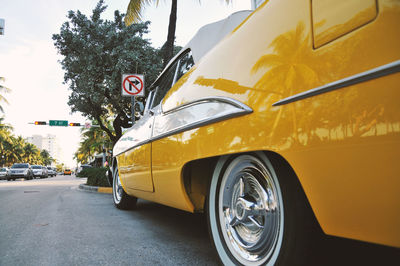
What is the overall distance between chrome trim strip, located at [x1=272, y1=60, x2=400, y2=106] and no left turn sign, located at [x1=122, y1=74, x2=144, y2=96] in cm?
599

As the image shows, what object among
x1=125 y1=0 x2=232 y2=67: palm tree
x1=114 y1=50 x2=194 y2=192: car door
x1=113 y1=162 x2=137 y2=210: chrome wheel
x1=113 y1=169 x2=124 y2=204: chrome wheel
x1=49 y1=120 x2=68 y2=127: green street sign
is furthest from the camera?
x1=49 y1=120 x2=68 y2=127: green street sign

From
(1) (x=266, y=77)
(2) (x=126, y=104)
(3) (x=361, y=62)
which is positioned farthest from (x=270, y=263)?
(2) (x=126, y=104)

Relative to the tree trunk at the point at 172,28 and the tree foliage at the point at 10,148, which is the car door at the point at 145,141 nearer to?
the tree trunk at the point at 172,28

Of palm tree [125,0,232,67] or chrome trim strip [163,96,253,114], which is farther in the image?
palm tree [125,0,232,67]

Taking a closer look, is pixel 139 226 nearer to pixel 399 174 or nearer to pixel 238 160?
pixel 238 160

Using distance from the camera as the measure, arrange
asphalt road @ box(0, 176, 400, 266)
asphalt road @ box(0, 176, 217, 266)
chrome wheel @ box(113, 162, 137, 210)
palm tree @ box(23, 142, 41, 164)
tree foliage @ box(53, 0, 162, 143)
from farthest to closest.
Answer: palm tree @ box(23, 142, 41, 164) < tree foliage @ box(53, 0, 162, 143) < chrome wheel @ box(113, 162, 137, 210) < asphalt road @ box(0, 176, 217, 266) < asphalt road @ box(0, 176, 400, 266)

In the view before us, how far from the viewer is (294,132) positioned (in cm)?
126

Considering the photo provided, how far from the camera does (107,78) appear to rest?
13047 millimetres

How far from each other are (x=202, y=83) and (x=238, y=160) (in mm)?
625

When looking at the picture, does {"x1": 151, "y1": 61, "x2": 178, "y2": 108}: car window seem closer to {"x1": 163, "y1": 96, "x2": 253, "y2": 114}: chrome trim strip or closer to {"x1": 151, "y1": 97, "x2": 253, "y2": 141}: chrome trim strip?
{"x1": 151, "y1": 97, "x2": 253, "y2": 141}: chrome trim strip

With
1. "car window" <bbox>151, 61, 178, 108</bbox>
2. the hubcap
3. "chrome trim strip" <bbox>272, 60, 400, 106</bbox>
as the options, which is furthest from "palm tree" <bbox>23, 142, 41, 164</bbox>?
"chrome trim strip" <bbox>272, 60, 400, 106</bbox>

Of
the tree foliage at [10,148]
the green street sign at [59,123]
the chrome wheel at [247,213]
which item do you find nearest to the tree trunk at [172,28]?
the chrome wheel at [247,213]

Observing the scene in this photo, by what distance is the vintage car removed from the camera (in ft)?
3.24

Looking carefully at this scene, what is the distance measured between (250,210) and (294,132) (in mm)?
642
